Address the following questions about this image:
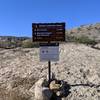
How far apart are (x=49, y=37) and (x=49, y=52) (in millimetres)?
666

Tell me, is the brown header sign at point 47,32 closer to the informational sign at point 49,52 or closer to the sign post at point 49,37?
the sign post at point 49,37

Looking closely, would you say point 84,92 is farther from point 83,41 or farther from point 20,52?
point 83,41

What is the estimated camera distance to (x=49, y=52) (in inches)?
622

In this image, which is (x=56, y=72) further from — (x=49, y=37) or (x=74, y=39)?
(x=74, y=39)

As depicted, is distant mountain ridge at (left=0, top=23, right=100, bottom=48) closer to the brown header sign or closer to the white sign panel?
the brown header sign

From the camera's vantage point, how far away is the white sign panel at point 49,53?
15.8m

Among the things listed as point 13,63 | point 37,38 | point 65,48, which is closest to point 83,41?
point 65,48

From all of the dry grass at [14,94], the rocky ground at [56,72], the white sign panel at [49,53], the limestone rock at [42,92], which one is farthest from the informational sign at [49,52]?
the dry grass at [14,94]

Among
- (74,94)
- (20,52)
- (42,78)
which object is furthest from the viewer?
(20,52)

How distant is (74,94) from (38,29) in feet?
11.1

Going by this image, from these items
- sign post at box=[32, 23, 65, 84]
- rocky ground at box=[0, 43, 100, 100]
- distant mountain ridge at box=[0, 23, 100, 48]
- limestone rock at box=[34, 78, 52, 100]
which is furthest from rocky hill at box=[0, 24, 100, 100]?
distant mountain ridge at box=[0, 23, 100, 48]

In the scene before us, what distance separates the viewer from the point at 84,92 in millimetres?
14523

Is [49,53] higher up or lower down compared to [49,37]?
lower down

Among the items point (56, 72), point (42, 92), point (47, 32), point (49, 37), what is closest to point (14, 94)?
point (42, 92)
